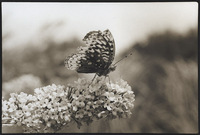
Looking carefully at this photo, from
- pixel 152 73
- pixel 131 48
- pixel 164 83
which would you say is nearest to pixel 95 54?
pixel 131 48

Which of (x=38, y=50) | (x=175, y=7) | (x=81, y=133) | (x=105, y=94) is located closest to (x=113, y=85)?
(x=105, y=94)

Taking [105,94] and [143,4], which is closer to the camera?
[105,94]

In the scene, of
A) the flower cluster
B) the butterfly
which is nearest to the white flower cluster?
the flower cluster

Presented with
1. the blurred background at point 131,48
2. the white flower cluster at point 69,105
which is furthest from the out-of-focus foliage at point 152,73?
the white flower cluster at point 69,105

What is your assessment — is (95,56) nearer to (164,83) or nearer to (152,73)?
(152,73)

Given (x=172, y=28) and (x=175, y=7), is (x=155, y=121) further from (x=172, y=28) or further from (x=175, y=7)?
(x=175, y=7)

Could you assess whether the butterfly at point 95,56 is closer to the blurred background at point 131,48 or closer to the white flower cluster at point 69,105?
the blurred background at point 131,48
